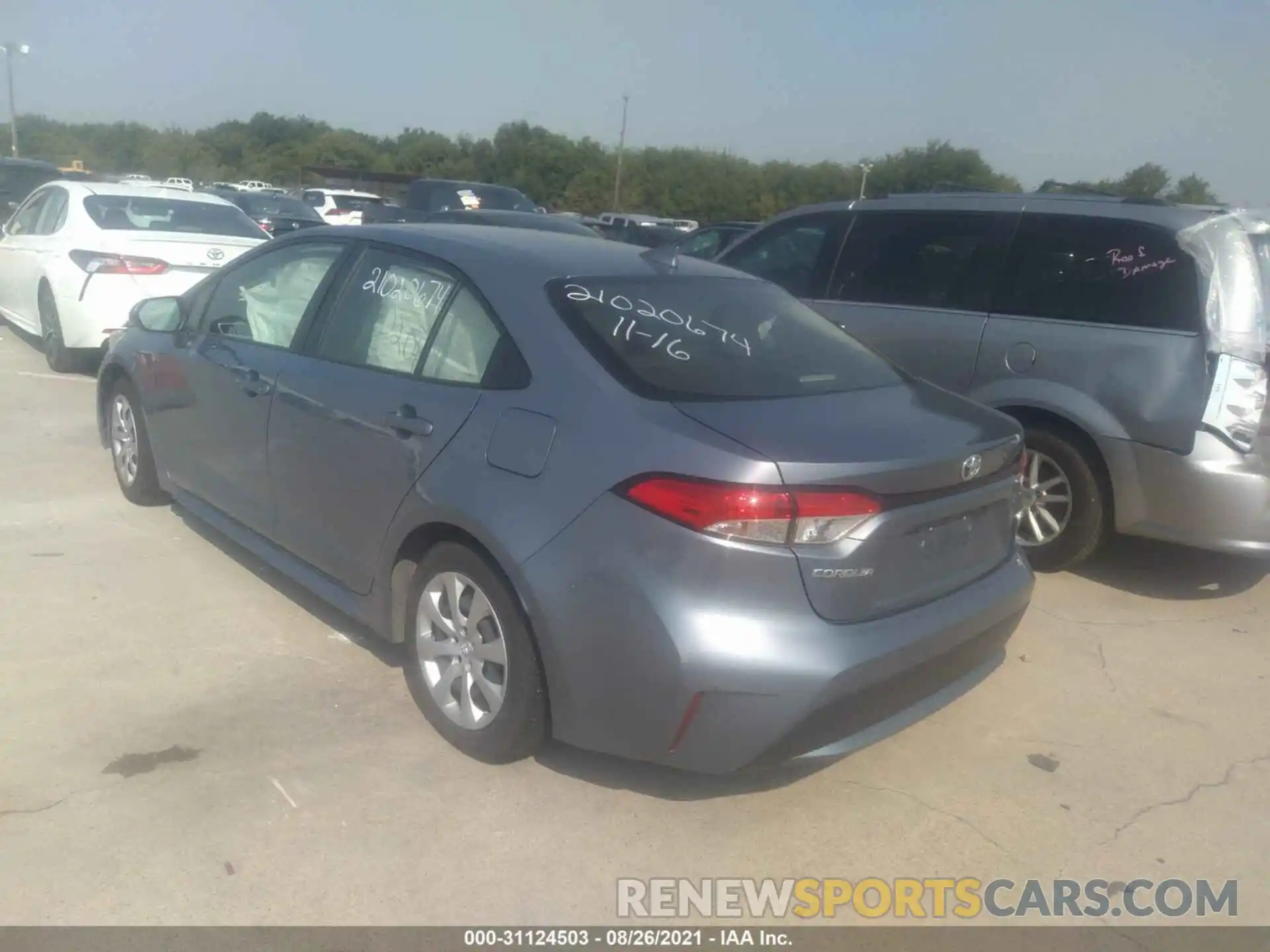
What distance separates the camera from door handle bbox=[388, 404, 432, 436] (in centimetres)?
337

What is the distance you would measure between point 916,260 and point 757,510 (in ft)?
11.9

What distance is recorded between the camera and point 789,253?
652cm

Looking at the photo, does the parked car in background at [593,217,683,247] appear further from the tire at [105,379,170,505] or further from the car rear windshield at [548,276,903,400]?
the car rear windshield at [548,276,903,400]

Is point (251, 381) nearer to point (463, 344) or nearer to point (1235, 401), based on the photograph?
point (463, 344)

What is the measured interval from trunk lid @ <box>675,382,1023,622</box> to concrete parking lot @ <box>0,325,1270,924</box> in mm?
743

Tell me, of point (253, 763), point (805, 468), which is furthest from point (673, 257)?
point (253, 763)

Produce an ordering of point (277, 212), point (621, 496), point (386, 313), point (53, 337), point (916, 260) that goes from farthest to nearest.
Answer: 1. point (277, 212)
2. point (53, 337)
3. point (916, 260)
4. point (386, 313)
5. point (621, 496)

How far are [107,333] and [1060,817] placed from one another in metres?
7.55

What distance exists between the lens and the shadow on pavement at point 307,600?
414 cm

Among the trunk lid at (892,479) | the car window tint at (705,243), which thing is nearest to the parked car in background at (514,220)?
the car window tint at (705,243)

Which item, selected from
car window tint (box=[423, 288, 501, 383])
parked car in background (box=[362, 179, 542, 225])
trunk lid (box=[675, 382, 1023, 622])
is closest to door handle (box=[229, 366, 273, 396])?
car window tint (box=[423, 288, 501, 383])

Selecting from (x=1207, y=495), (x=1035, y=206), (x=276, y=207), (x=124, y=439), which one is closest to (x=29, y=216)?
(x=124, y=439)

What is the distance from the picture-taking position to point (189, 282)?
830 centimetres

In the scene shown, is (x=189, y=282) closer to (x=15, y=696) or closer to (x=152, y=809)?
(x=15, y=696)
